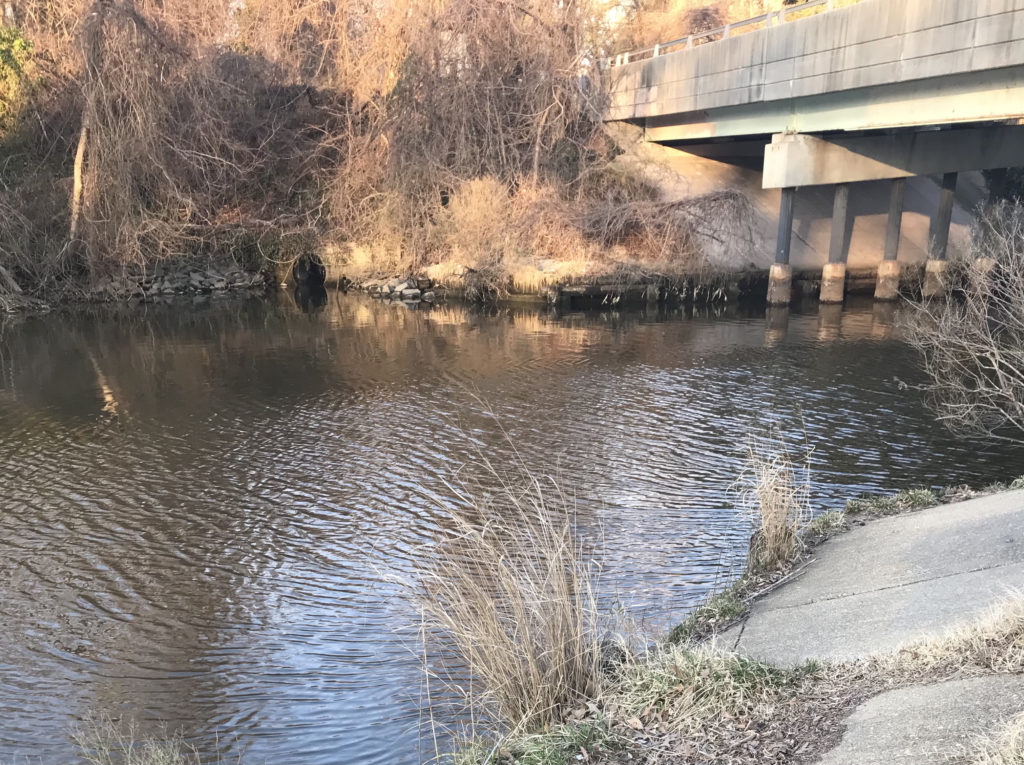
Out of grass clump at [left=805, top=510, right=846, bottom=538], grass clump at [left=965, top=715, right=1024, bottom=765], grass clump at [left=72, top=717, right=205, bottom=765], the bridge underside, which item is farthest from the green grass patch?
the bridge underside

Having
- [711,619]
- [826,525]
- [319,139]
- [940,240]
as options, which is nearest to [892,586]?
[711,619]

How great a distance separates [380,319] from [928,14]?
1509 centimetres

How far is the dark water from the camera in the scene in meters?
6.75

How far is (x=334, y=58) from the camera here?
31.0 m

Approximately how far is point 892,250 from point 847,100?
6538mm

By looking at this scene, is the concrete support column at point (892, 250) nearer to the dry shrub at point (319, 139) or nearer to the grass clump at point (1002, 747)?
the dry shrub at point (319, 139)

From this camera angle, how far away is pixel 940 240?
27172mm

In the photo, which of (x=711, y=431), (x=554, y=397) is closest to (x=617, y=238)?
(x=554, y=397)

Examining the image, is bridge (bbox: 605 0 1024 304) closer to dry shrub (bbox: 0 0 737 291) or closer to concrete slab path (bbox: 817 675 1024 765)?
dry shrub (bbox: 0 0 737 291)

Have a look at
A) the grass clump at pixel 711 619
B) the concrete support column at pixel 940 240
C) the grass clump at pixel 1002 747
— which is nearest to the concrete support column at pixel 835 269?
the concrete support column at pixel 940 240

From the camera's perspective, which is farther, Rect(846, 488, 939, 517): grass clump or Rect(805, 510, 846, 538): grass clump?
Rect(846, 488, 939, 517): grass clump

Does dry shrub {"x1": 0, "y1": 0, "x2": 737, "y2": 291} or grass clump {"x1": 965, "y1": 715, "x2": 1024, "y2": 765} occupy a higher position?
dry shrub {"x1": 0, "y1": 0, "x2": 737, "y2": 291}

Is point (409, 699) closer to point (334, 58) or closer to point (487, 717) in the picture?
point (487, 717)

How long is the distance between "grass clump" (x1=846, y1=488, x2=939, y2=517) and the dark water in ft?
3.85
